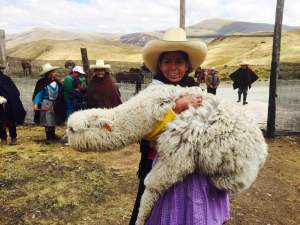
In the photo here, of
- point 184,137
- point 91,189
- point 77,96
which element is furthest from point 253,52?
point 184,137

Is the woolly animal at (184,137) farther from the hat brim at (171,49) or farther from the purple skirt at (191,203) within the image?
the hat brim at (171,49)

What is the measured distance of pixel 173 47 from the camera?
2174 millimetres

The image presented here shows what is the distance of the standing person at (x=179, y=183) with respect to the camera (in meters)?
1.84

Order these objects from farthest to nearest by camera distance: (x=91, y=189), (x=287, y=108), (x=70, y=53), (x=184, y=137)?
(x=70, y=53) → (x=287, y=108) → (x=91, y=189) → (x=184, y=137)

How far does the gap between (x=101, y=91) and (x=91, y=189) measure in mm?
2540

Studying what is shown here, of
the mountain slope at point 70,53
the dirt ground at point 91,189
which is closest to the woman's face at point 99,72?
the dirt ground at point 91,189

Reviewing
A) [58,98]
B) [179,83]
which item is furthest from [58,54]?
[179,83]

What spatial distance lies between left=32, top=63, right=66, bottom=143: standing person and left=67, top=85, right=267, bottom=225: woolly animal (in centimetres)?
606

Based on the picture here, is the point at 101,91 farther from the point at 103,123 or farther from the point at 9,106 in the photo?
the point at 103,123

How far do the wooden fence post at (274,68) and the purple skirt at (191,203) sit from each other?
262 inches

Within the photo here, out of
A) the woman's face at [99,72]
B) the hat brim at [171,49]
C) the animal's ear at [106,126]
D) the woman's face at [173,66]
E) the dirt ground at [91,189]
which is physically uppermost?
the hat brim at [171,49]

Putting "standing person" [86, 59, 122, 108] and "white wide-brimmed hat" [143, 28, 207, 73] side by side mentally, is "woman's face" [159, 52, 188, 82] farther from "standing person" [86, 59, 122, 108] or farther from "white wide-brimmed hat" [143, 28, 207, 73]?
"standing person" [86, 59, 122, 108]

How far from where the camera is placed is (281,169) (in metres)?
6.34

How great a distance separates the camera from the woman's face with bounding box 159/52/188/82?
2.17m
